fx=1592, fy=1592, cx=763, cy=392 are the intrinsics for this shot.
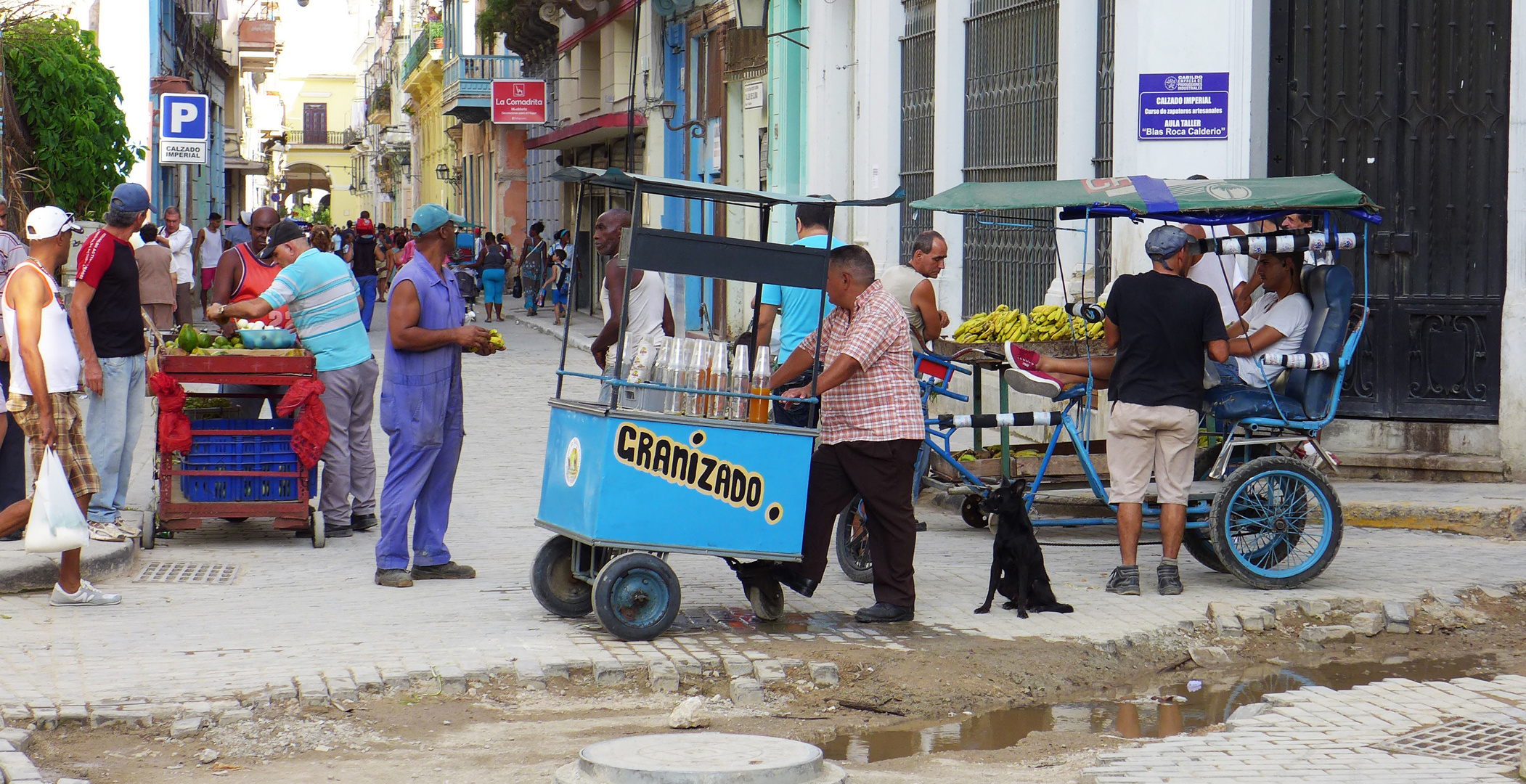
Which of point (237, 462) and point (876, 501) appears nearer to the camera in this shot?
point (876, 501)

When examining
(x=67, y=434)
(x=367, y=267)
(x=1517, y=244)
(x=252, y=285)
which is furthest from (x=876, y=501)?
(x=367, y=267)

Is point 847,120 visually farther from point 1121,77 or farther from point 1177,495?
point 1177,495

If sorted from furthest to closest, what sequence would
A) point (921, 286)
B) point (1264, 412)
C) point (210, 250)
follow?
point (210, 250) < point (921, 286) < point (1264, 412)

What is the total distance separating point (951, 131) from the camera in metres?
14.8

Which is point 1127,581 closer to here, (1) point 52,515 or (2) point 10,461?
(1) point 52,515

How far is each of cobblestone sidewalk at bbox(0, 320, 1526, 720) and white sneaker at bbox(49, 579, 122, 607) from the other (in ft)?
0.20

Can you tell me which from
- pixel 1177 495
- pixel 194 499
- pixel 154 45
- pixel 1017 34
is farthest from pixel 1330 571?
pixel 154 45

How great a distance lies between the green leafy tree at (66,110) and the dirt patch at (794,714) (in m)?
13.6

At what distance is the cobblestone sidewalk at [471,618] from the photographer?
568 cm

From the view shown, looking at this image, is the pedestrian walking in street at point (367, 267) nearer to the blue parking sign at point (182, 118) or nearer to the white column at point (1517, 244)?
the blue parking sign at point (182, 118)

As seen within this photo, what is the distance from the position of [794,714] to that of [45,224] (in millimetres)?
4108

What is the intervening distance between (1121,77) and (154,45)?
19.3 metres

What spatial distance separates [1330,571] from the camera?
786cm

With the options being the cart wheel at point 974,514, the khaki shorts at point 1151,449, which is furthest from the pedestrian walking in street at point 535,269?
the khaki shorts at point 1151,449
